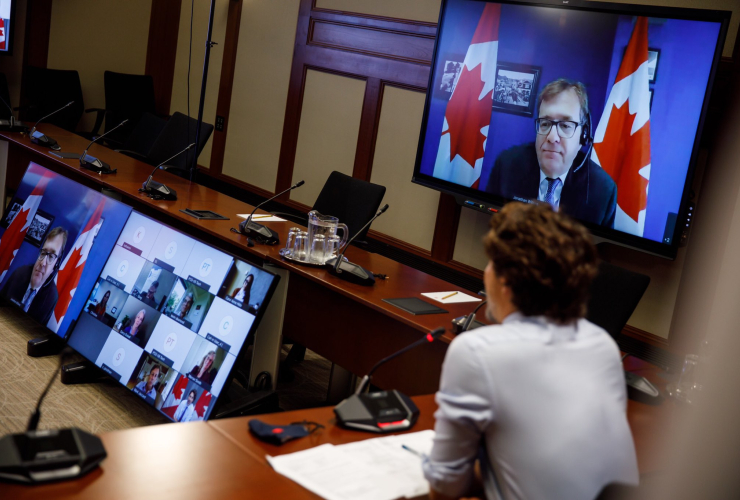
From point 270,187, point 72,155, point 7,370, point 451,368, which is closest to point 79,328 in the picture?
point 7,370

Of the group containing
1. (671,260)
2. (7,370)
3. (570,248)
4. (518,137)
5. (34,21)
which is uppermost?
(34,21)

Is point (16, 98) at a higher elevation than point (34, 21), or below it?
below

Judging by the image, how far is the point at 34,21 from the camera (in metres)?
6.49

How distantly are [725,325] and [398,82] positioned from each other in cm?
512

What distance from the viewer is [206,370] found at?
8.32 ft

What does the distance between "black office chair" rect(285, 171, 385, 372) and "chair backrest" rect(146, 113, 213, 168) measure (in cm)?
126

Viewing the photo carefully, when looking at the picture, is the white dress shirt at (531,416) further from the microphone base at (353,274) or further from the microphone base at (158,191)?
the microphone base at (158,191)

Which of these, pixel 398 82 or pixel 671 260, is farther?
pixel 398 82

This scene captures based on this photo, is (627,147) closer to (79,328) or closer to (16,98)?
(79,328)

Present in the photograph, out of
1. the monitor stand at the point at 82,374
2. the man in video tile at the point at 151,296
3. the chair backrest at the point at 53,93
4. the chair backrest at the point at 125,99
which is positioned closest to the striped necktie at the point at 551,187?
the man in video tile at the point at 151,296

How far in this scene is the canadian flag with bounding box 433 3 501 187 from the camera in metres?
4.55

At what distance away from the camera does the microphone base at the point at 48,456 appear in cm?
123

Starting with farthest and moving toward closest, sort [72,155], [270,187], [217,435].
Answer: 1. [270,187]
2. [72,155]
3. [217,435]

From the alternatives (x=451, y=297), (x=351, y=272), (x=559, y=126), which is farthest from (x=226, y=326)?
(x=559, y=126)
